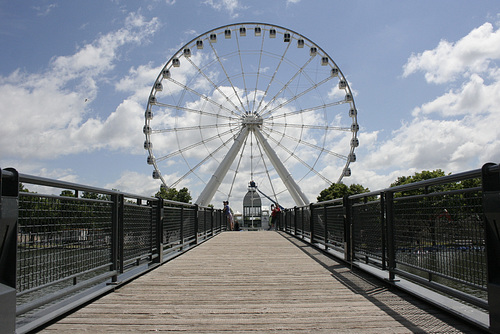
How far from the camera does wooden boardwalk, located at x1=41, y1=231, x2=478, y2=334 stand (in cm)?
311

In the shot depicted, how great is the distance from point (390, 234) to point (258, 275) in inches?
73.4

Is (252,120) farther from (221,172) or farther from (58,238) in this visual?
(58,238)

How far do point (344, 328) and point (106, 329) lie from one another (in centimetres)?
172

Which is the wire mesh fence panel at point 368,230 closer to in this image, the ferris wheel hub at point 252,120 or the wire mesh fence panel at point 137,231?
the wire mesh fence panel at point 137,231

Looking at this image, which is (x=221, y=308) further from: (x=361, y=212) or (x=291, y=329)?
(x=361, y=212)

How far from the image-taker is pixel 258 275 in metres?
5.51

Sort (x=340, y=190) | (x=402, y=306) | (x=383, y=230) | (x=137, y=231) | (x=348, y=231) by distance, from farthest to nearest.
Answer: (x=340, y=190) < (x=348, y=231) < (x=137, y=231) < (x=383, y=230) < (x=402, y=306)

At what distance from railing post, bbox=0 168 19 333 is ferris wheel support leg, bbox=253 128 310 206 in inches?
851

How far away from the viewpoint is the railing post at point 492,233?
257cm

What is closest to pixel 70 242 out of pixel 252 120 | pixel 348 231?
pixel 348 231

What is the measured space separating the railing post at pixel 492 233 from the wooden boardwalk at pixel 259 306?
1.27ft

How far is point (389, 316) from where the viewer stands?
11.0 feet

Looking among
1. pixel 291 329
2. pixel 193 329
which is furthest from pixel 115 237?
pixel 291 329

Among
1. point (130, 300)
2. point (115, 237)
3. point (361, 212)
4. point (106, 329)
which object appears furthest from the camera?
point (361, 212)
